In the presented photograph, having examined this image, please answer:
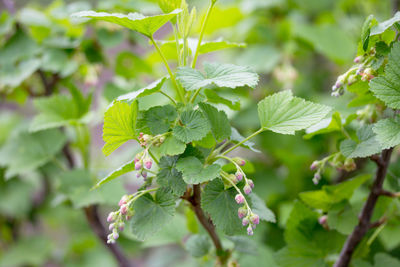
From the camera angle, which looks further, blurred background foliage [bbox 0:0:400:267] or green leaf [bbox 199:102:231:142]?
blurred background foliage [bbox 0:0:400:267]

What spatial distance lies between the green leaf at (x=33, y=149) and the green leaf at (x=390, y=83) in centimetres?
72

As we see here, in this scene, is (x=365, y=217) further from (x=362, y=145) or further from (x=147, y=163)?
(x=147, y=163)

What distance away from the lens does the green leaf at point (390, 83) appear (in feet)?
1.44

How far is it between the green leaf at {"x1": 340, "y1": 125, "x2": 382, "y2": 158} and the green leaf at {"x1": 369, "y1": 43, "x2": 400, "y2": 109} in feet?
0.21

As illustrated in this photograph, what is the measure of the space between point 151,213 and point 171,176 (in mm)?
57

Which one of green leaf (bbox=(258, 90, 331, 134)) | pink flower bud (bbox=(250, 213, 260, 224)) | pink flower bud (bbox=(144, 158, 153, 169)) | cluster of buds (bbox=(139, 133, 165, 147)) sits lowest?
pink flower bud (bbox=(250, 213, 260, 224))

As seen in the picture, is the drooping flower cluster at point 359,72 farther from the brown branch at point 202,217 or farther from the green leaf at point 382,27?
the brown branch at point 202,217

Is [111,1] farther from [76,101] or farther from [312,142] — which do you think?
[312,142]

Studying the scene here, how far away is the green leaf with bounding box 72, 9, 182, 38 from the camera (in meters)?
0.43

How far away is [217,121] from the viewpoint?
488 millimetres

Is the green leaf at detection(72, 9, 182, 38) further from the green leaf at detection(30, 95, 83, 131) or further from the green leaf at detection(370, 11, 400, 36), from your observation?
the green leaf at detection(30, 95, 83, 131)

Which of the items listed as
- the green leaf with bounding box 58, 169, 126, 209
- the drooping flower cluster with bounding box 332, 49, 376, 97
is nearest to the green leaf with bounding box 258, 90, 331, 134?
the drooping flower cluster with bounding box 332, 49, 376, 97

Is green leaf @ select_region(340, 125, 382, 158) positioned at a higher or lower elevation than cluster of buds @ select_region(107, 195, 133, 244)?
higher

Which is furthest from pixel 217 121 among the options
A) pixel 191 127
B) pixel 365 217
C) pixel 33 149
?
pixel 33 149
